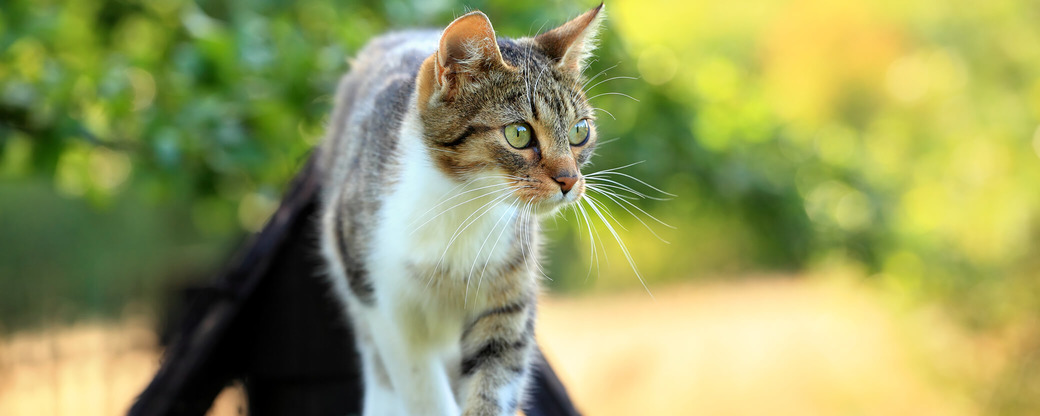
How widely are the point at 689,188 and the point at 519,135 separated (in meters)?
3.10

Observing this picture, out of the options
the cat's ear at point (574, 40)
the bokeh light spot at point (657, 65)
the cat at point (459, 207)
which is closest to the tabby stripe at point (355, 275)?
the cat at point (459, 207)

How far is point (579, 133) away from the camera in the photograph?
1.58m

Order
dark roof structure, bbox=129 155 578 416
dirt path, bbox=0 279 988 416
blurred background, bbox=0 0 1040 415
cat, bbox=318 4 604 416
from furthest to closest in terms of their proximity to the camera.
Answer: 1. dirt path, bbox=0 279 988 416
2. blurred background, bbox=0 0 1040 415
3. dark roof structure, bbox=129 155 578 416
4. cat, bbox=318 4 604 416

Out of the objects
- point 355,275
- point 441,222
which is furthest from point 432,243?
point 355,275

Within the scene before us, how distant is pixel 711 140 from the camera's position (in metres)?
4.12

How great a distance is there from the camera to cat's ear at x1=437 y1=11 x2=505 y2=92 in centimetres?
136

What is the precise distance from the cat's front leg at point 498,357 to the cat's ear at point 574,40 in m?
0.53

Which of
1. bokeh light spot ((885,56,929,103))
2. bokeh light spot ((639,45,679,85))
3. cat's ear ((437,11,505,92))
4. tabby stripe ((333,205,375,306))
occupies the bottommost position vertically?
tabby stripe ((333,205,375,306))

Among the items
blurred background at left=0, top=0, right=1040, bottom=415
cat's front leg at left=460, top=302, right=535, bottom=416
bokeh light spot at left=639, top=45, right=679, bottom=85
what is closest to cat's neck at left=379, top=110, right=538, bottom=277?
cat's front leg at left=460, top=302, right=535, bottom=416

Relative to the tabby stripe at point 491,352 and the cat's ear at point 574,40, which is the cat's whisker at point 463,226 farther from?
the cat's ear at point 574,40

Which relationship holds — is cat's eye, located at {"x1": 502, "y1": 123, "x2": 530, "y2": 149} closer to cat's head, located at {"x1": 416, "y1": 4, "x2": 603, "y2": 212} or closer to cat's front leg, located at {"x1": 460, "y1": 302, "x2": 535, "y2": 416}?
cat's head, located at {"x1": 416, "y1": 4, "x2": 603, "y2": 212}

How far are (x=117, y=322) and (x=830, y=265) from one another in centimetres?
583

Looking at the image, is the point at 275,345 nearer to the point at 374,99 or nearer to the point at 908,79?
the point at 374,99

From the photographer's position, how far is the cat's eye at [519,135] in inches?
59.2
